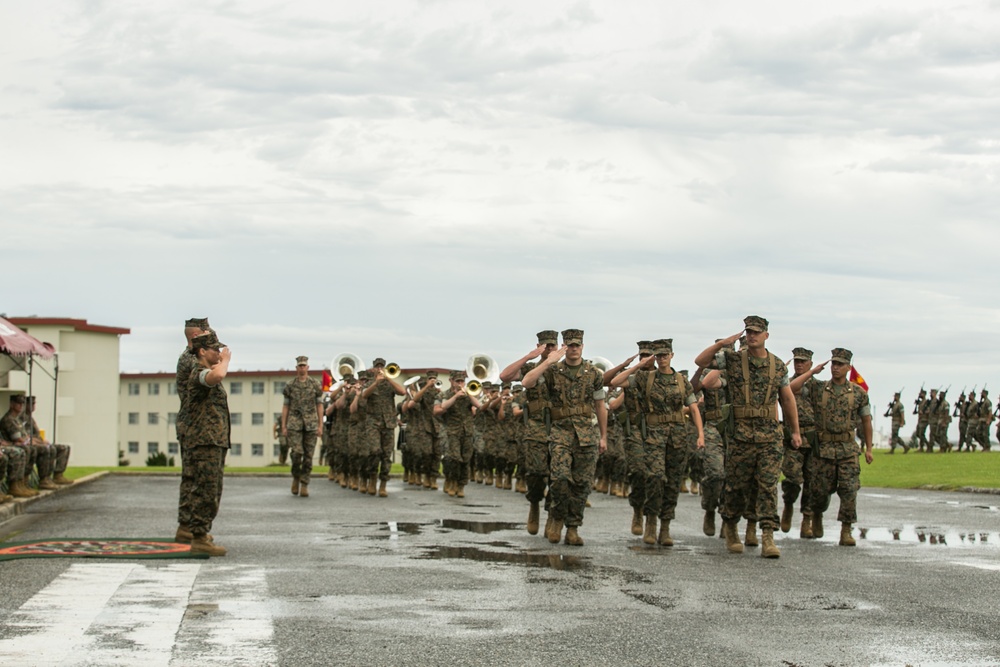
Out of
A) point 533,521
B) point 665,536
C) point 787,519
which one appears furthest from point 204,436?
point 787,519

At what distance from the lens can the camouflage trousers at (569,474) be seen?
1400 centimetres

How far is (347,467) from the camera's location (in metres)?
26.7

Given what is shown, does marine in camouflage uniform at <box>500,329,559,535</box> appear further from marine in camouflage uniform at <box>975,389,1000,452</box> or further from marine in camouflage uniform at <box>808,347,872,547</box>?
marine in camouflage uniform at <box>975,389,1000,452</box>

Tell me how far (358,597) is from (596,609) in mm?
1652

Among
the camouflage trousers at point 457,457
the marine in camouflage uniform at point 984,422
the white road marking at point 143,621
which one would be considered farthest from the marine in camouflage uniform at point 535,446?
the marine in camouflage uniform at point 984,422

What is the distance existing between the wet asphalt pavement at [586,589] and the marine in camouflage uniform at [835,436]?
53 cm

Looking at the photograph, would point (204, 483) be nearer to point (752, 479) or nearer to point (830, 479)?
point (752, 479)

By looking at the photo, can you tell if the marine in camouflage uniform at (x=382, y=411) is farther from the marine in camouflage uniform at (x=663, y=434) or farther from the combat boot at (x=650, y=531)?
the combat boot at (x=650, y=531)

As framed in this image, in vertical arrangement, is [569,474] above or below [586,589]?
Answer: above

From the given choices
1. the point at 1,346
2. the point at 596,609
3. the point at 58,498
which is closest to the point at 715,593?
the point at 596,609

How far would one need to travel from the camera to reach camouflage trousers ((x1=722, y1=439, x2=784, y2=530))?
44.2 ft

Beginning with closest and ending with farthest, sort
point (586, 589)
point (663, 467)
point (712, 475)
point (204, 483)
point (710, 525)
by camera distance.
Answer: point (586, 589) < point (204, 483) < point (663, 467) < point (710, 525) < point (712, 475)

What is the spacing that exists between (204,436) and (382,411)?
12.2m

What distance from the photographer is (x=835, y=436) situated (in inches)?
605
